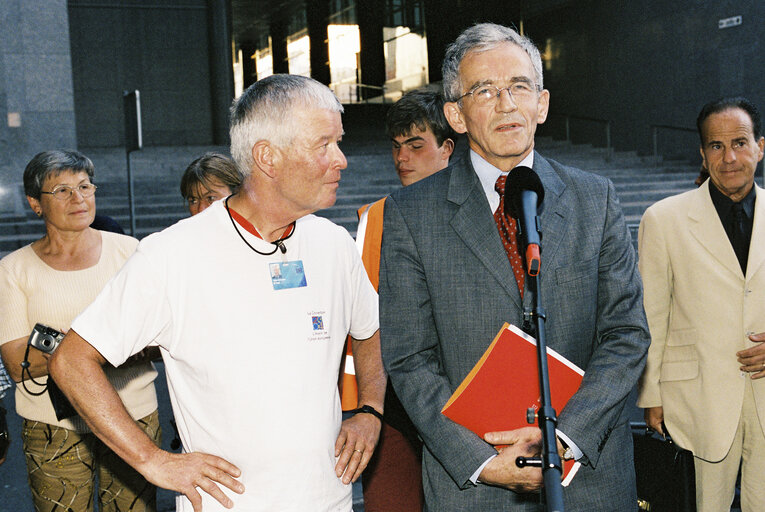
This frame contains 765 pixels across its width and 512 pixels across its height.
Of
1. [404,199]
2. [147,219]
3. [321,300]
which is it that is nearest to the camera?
[321,300]

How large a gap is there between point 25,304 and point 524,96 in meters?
2.33

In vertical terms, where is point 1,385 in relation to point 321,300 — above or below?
below

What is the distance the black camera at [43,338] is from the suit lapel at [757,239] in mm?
3017

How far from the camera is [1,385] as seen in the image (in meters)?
3.02

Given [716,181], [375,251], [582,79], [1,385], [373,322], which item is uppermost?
[582,79]

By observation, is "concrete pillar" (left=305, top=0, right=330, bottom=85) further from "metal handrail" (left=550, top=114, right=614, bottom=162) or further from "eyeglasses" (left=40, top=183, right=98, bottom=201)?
"eyeglasses" (left=40, top=183, right=98, bottom=201)

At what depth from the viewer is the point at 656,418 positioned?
3.66m

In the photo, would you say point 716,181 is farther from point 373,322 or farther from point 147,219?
point 147,219

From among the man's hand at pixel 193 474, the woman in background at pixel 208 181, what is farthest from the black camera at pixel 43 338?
the man's hand at pixel 193 474

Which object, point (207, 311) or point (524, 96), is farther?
point (524, 96)

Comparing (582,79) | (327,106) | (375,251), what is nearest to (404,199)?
(327,106)

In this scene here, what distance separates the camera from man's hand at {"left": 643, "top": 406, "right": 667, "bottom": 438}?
3641 mm

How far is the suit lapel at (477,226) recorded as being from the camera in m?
2.18

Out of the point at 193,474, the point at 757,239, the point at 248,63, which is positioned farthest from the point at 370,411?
the point at 248,63
